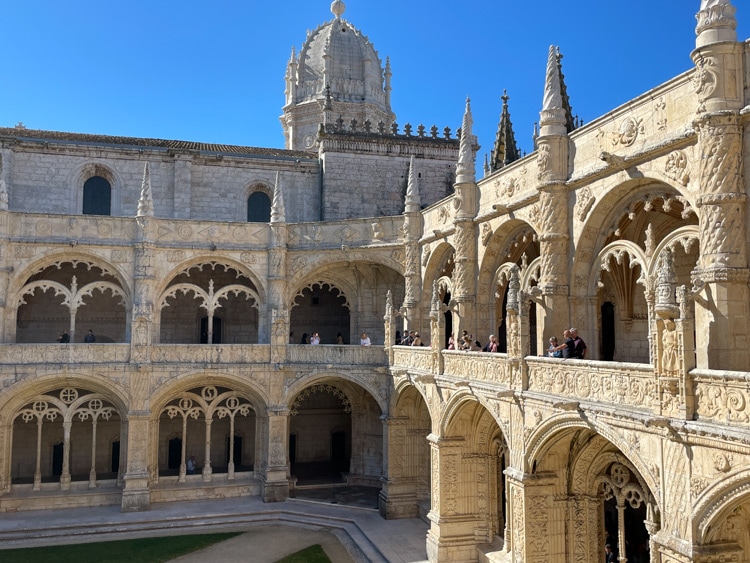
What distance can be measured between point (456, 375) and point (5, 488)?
16.4 m

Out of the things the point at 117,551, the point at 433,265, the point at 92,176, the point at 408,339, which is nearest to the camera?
the point at 117,551

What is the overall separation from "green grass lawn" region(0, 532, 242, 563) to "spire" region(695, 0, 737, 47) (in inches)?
631

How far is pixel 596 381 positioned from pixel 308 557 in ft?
38.2

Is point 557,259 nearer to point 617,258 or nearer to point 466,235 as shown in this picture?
point 617,258

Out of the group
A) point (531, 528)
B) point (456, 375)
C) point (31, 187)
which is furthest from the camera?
point (31, 187)

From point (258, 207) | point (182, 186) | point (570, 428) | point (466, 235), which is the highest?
point (182, 186)

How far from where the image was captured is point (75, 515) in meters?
22.6

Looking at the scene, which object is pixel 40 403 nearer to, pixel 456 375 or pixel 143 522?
pixel 143 522

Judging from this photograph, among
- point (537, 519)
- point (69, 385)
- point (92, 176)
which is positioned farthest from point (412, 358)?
point (92, 176)

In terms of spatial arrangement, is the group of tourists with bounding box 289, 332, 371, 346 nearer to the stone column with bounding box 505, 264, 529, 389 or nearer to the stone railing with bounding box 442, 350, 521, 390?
the stone railing with bounding box 442, 350, 521, 390

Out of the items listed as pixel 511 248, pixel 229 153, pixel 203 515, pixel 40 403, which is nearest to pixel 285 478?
pixel 203 515

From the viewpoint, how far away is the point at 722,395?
28.2ft

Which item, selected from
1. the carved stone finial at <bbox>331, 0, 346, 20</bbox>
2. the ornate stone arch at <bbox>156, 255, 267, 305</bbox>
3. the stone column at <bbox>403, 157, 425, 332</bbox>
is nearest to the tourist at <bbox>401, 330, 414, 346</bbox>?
the stone column at <bbox>403, 157, 425, 332</bbox>

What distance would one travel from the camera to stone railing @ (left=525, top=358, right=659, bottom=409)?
1006 centimetres
